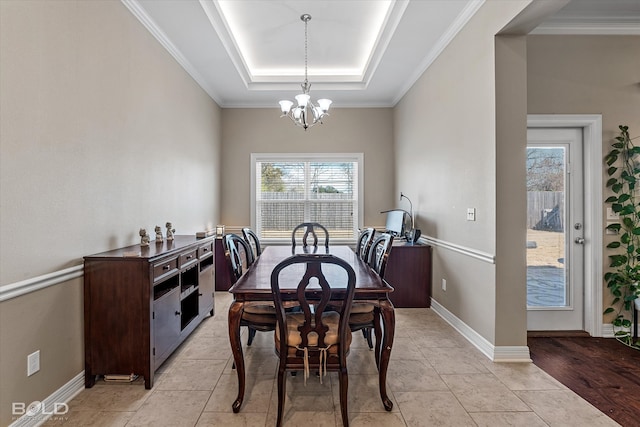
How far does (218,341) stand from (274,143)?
11.6 ft

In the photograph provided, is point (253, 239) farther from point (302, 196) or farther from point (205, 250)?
point (302, 196)

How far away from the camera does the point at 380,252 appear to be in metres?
2.68

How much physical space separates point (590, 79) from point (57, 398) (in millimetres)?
5033

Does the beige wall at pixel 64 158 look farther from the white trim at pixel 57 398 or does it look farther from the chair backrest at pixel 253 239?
the chair backrest at pixel 253 239

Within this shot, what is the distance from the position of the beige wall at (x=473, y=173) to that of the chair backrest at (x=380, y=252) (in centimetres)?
91

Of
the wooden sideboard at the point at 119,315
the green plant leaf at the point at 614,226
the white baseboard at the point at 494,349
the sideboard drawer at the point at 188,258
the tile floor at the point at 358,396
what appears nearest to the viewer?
the tile floor at the point at 358,396

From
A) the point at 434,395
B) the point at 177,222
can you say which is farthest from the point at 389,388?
the point at 177,222

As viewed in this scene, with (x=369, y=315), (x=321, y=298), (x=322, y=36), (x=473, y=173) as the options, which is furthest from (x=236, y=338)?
(x=322, y=36)

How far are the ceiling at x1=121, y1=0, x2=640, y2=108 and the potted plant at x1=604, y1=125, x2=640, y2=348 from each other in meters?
1.21

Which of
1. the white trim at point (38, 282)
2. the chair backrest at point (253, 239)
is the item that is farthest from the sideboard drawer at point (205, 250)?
the white trim at point (38, 282)

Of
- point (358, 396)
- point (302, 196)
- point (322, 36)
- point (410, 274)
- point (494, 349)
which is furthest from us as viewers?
point (302, 196)

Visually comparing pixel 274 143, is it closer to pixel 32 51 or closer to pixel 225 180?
pixel 225 180

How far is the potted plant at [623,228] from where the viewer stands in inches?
120

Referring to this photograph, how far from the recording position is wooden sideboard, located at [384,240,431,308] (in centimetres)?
405
